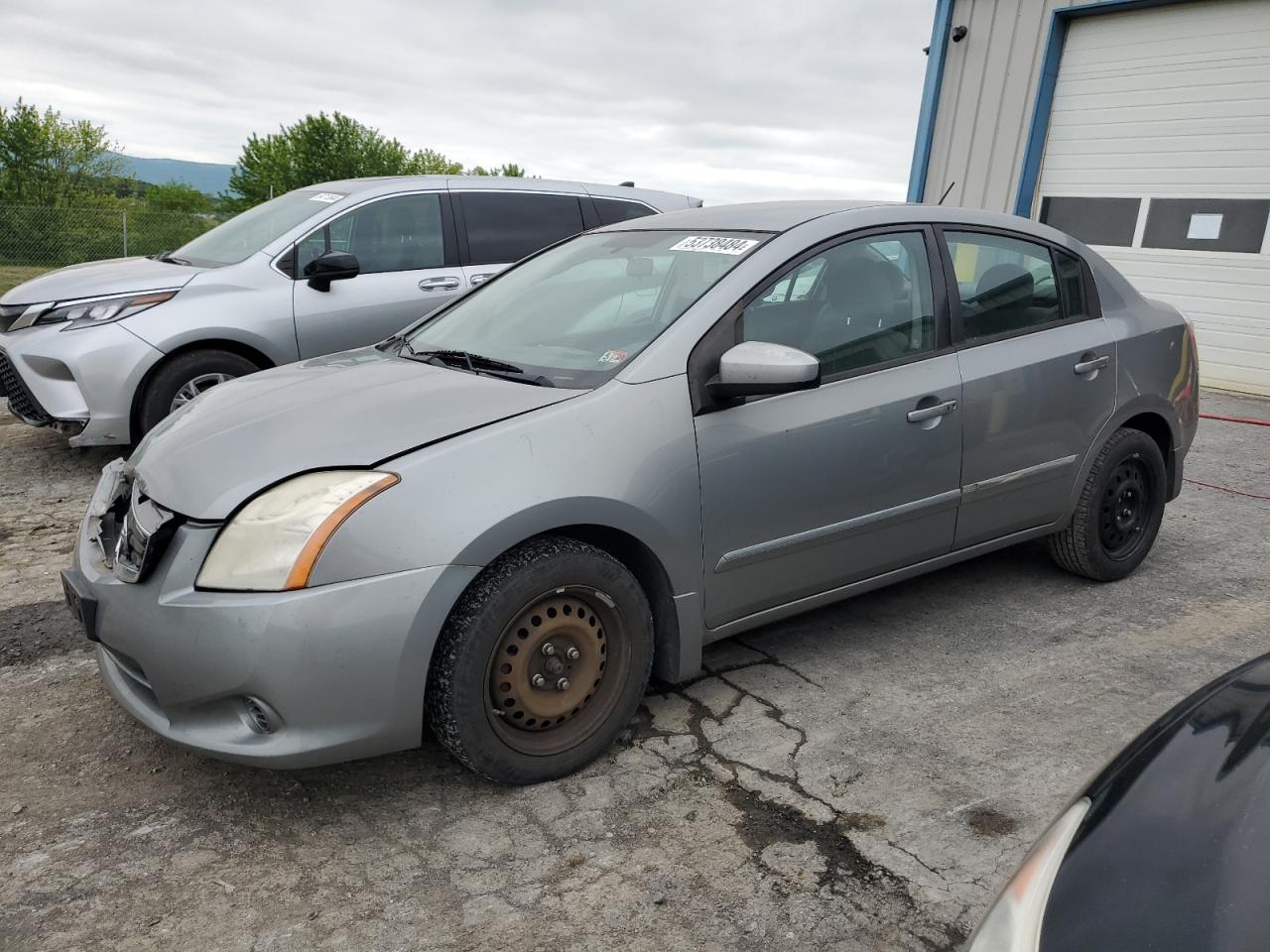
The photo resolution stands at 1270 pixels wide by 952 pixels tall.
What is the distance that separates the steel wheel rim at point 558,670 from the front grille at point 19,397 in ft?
12.8

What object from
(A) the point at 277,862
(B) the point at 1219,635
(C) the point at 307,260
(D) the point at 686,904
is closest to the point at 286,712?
(A) the point at 277,862

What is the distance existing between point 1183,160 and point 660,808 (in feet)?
30.6

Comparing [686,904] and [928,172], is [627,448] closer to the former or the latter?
[686,904]

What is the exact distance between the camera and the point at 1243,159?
9.04 m

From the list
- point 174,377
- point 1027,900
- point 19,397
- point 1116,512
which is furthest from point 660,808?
point 19,397

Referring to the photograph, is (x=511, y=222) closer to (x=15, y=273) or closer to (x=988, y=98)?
(x=988, y=98)

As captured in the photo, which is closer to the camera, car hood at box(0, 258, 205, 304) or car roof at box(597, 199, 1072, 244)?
car roof at box(597, 199, 1072, 244)

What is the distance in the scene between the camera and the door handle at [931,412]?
3330 mm

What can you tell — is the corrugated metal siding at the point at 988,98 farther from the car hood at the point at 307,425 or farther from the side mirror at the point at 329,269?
the car hood at the point at 307,425

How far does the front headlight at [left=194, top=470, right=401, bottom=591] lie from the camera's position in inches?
91.8

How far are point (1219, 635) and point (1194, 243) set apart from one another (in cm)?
692

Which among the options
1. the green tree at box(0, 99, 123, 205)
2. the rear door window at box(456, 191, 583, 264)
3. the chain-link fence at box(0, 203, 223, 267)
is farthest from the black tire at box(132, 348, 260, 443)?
the green tree at box(0, 99, 123, 205)

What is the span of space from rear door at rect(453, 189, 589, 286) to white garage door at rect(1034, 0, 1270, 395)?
19.7 feet

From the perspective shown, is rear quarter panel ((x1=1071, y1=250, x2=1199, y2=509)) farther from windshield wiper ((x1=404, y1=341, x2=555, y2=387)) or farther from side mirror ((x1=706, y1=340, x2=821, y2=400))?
windshield wiper ((x1=404, y1=341, x2=555, y2=387))
